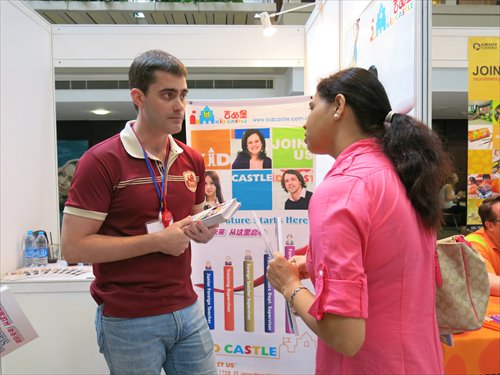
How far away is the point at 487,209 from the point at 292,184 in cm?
112

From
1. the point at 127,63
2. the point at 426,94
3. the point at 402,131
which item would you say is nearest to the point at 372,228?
the point at 402,131

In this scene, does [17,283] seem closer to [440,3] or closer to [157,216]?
[157,216]

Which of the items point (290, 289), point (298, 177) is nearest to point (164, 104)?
point (290, 289)

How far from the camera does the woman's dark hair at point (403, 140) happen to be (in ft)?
2.76

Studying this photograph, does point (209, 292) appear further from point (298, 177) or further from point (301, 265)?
point (301, 265)

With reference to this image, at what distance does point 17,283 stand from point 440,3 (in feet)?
9.86

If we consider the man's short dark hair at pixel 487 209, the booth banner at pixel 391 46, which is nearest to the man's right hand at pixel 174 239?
the booth banner at pixel 391 46

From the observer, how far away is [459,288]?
1.06 meters

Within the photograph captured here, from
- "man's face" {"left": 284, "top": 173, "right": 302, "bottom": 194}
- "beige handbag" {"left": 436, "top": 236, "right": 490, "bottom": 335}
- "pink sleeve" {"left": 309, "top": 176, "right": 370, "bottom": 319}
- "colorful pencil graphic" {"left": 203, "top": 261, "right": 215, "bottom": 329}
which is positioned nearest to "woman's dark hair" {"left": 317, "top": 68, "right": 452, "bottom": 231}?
"pink sleeve" {"left": 309, "top": 176, "right": 370, "bottom": 319}

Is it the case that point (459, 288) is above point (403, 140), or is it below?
below

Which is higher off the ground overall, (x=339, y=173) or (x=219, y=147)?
(x=219, y=147)

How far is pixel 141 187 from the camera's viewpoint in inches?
52.0

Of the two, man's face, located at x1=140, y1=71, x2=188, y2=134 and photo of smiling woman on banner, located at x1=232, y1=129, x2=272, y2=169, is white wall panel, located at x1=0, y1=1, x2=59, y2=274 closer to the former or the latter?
photo of smiling woman on banner, located at x1=232, y1=129, x2=272, y2=169

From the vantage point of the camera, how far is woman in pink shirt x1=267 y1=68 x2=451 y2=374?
77 cm
